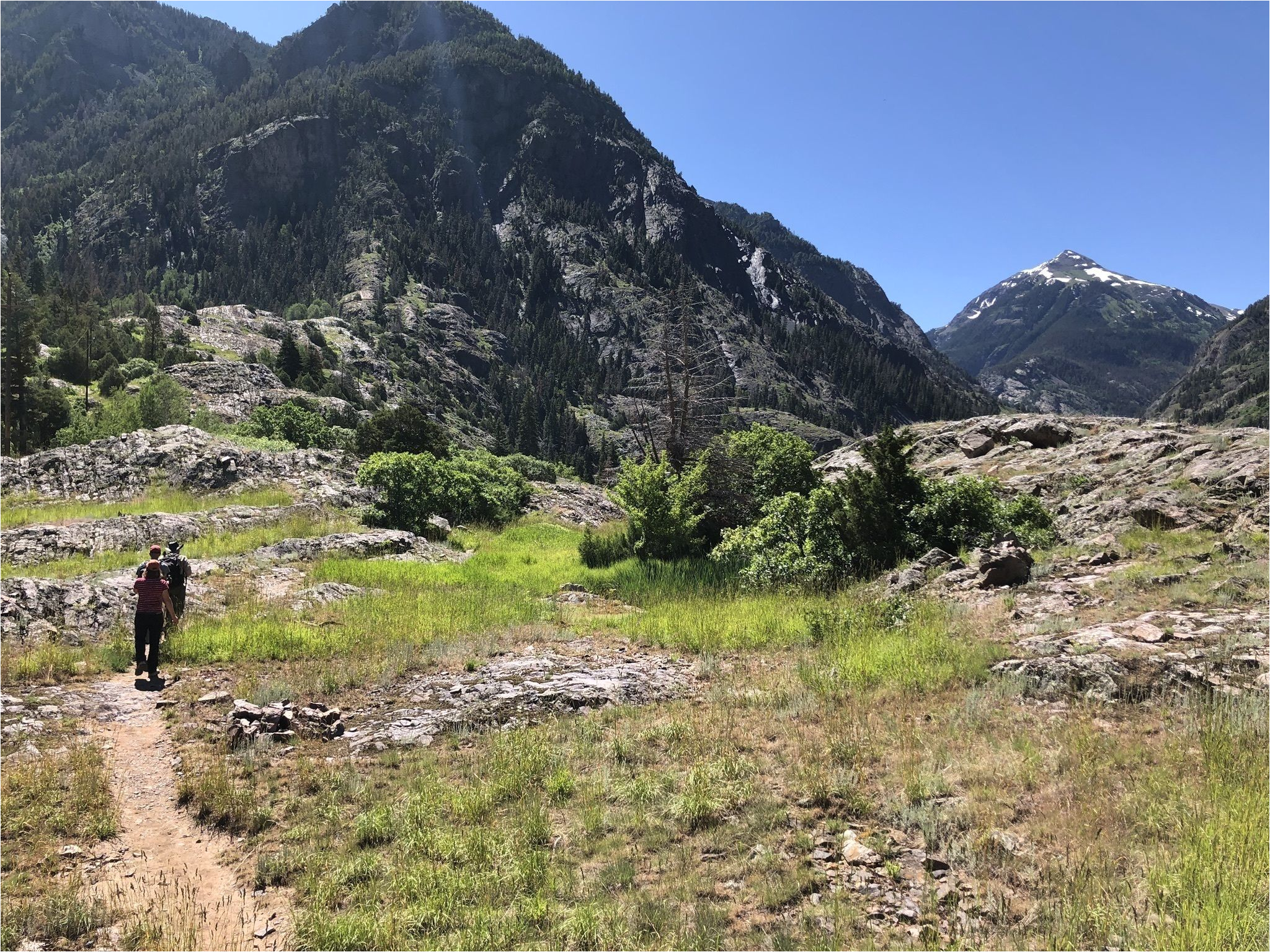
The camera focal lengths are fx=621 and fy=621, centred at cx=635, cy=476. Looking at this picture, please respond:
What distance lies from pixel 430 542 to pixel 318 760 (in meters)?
16.1

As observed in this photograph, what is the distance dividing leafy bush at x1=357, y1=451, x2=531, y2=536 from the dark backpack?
1177 centimetres

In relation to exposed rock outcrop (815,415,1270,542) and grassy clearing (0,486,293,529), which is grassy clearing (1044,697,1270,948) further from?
grassy clearing (0,486,293,529)

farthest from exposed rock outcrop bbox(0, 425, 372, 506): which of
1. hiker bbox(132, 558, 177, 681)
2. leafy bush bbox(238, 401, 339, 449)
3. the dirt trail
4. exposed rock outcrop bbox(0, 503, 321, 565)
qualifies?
the dirt trail

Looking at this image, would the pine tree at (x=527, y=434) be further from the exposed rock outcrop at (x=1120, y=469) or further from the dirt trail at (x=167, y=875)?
the dirt trail at (x=167, y=875)


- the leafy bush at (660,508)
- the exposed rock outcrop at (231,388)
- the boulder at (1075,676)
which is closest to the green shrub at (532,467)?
the exposed rock outcrop at (231,388)

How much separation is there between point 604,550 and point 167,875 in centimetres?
1621

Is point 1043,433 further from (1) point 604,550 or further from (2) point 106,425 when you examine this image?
(2) point 106,425

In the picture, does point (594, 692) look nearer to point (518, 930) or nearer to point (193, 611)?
point (518, 930)

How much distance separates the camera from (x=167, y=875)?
204 inches

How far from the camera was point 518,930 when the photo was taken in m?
4.20

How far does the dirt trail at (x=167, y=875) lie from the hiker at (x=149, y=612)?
248 cm

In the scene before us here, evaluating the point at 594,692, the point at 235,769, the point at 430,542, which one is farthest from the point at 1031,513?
the point at 430,542

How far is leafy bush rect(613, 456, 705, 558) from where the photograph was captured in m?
20.4

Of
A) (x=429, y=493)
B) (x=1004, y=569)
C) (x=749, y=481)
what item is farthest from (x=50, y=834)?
(x=749, y=481)
